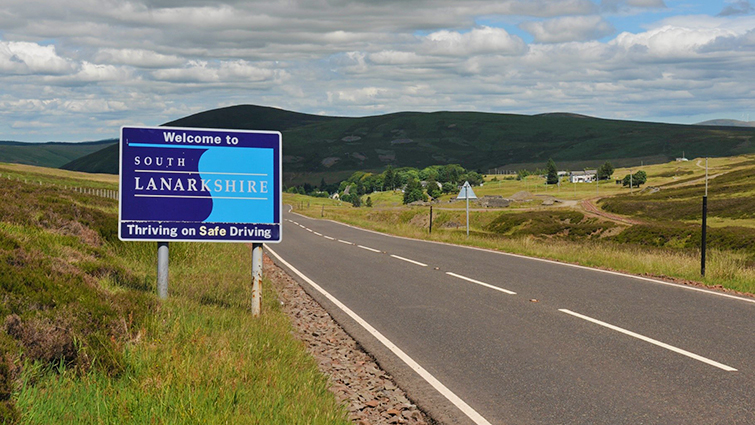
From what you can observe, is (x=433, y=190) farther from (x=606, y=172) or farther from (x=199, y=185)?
(x=199, y=185)

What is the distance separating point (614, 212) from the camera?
3243 inches

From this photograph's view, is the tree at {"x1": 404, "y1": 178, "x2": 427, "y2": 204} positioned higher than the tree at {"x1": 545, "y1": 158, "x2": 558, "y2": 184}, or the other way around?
the tree at {"x1": 545, "y1": 158, "x2": 558, "y2": 184}

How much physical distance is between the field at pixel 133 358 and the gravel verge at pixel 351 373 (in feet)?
0.99

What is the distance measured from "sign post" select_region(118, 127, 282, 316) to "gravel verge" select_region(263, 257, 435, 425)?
1136 mm

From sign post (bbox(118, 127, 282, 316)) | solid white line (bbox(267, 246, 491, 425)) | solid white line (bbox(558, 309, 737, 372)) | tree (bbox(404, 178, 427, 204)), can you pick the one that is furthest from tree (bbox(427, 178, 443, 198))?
sign post (bbox(118, 127, 282, 316))

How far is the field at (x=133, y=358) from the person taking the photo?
185 inches

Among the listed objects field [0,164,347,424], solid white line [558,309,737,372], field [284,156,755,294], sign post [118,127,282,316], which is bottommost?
field [284,156,755,294]

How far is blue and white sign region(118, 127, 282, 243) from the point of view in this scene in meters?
8.88

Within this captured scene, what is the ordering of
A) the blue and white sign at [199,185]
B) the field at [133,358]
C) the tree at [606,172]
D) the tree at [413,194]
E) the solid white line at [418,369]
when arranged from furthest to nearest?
the tree at [606,172], the tree at [413,194], the blue and white sign at [199,185], the solid white line at [418,369], the field at [133,358]

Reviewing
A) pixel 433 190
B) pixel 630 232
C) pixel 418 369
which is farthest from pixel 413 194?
pixel 418 369

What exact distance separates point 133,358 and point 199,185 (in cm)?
361

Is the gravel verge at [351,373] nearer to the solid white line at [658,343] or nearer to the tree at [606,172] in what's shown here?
the solid white line at [658,343]

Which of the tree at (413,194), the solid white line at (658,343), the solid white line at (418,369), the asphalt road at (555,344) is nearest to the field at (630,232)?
the asphalt road at (555,344)

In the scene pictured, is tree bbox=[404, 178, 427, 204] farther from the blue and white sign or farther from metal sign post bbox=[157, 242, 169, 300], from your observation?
metal sign post bbox=[157, 242, 169, 300]
